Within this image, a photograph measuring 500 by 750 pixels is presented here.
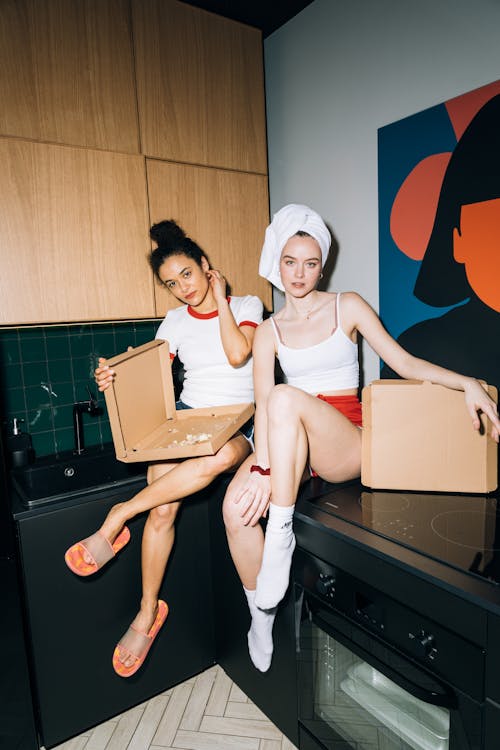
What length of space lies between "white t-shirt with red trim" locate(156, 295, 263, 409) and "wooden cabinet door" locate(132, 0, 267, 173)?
2.04 ft

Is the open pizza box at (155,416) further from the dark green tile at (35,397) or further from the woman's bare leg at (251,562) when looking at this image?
the dark green tile at (35,397)

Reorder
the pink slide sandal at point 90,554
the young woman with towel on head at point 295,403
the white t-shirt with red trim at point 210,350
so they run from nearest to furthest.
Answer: the young woman with towel on head at point 295,403 → the pink slide sandal at point 90,554 → the white t-shirt with red trim at point 210,350

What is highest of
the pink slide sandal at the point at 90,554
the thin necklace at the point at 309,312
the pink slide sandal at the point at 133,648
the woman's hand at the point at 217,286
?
the woman's hand at the point at 217,286

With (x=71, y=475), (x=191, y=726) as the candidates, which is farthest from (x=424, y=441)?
(x=71, y=475)

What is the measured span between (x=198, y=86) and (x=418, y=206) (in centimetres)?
102

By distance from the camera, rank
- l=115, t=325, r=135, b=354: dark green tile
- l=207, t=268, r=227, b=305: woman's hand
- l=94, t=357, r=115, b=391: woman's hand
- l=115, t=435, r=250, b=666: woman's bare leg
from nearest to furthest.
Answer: l=94, t=357, r=115, b=391: woman's hand < l=115, t=435, r=250, b=666: woman's bare leg < l=207, t=268, r=227, b=305: woman's hand < l=115, t=325, r=135, b=354: dark green tile

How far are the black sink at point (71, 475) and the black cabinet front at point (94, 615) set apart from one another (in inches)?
2.4

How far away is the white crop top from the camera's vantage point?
1723 mm

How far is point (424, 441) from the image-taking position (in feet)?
4.69

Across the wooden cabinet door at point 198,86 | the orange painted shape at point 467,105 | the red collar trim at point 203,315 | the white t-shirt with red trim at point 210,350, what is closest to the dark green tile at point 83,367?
the white t-shirt with red trim at point 210,350

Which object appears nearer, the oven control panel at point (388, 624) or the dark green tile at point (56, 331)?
the oven control panel at point (388, 624)

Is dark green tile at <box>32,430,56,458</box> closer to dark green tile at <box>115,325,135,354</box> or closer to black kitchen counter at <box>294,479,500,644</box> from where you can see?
dark green tile at <box>115,325,135,354</box>

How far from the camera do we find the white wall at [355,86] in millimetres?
1550

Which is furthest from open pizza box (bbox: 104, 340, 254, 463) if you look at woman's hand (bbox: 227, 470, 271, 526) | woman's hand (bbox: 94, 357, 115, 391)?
woman's hand (bbox: 227, 470, 271, 526)
